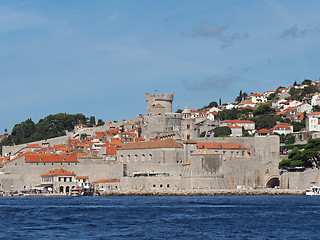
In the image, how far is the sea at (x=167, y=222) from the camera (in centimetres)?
2850

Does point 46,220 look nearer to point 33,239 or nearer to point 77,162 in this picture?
point 33,239

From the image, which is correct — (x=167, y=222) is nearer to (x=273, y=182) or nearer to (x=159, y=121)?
(x=273, y=182)

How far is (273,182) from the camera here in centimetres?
6325

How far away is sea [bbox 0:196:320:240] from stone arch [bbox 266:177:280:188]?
17.2 m

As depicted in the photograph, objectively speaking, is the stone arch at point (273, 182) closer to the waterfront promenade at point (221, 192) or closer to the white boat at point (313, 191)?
the waterfront promenade at point (221, 192)

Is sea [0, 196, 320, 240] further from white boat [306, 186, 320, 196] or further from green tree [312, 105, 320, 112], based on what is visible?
green tree [312, 105, 320, 112]

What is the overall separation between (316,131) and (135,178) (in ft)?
76.0

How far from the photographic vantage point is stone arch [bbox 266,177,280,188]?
205 ft

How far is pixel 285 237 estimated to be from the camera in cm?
2800

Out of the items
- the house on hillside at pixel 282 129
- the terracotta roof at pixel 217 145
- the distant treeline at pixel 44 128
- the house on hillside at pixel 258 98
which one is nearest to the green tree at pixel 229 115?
the house on hillside at pixel 258 98

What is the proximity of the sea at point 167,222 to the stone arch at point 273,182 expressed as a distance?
56.3ft

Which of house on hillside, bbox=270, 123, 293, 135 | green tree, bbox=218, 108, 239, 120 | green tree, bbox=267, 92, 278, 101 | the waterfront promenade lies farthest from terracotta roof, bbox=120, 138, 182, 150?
green tree, bbox=267, 92, 278, 101

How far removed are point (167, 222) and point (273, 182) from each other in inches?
1240

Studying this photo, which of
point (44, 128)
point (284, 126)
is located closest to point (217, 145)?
point (284, 126)
